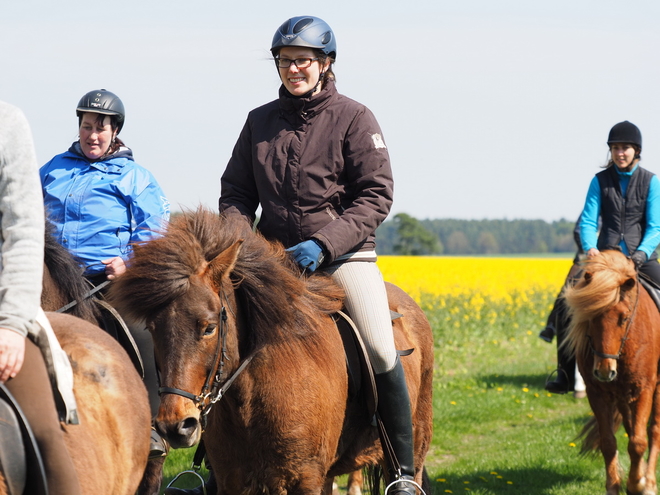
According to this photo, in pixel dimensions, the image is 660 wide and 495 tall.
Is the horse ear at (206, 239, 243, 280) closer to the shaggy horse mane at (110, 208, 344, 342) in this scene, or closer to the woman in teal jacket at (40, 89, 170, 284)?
the shaggy horse mane at (110, 208, 344, 342)

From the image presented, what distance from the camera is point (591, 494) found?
23.9 ft

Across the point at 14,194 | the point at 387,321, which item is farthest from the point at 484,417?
the point at 14,194

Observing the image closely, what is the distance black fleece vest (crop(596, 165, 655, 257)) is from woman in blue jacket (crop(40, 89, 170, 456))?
177 inches

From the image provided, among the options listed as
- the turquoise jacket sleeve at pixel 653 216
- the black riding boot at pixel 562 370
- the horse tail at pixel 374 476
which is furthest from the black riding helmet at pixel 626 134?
the horse tail at pixel 374 476

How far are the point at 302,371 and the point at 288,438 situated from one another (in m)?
0.34

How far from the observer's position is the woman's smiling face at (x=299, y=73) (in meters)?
4.64

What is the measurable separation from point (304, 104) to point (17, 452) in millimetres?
2704

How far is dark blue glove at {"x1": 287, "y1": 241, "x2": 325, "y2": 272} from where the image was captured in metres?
4.32

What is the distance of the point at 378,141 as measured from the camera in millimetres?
4695

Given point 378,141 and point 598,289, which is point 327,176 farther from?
point 598,289

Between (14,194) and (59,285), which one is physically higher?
(14,194)

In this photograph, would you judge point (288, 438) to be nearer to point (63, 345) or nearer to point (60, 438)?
point (63, 345)

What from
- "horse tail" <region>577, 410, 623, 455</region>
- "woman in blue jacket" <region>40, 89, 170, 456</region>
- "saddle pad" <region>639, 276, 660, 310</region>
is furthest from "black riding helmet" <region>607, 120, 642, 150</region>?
"woman in blue jacket" <region>40, 89, 170, 456</region>

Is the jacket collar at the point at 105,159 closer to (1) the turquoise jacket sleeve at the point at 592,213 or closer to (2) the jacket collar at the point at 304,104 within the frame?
(2) the jacket collar at the point at 304,104
